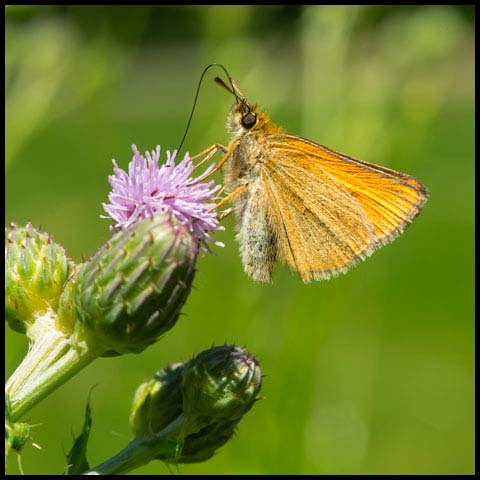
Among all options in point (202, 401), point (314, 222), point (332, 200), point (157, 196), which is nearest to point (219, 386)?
point (202, 401)

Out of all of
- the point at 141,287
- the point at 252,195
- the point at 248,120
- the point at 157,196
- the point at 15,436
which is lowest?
the point at 15,436

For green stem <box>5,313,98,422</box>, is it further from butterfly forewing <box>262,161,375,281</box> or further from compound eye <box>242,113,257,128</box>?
compound eye <box>242,113,257,128</box>

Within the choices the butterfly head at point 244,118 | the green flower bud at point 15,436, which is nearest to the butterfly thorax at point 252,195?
the butterfly head at point 244,118

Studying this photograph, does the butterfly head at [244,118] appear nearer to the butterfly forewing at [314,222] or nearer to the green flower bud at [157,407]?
the butterfly forewing at [314,222]

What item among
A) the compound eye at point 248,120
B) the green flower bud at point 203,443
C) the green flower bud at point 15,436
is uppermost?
the compound eye at point 248,120

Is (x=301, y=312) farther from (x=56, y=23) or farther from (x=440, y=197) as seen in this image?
(x=440, y=197)

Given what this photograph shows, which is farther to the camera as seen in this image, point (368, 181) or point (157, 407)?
point (368, 181)

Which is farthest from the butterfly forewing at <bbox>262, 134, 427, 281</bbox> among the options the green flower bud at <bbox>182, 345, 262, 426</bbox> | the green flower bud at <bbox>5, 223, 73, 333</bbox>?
the green flower bud at <bbox>5, 223, 73, 333</bbox>

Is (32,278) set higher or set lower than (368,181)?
lower

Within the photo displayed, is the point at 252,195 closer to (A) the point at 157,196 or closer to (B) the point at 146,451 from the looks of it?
(A) the point at 157,196
